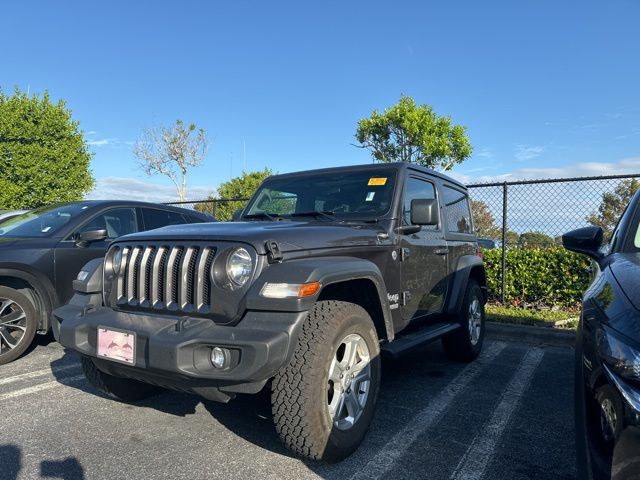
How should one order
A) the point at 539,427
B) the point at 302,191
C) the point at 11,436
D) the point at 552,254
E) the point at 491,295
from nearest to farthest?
the point at 11,436 → the point at 539,427 → the point at 302,191 → the point at 552,254 → the point at 491,295

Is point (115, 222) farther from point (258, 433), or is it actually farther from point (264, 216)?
point (258, 433)

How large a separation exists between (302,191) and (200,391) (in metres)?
2.18

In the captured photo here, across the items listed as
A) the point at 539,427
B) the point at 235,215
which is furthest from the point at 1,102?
the point at 539,427

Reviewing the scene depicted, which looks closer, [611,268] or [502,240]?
[611,268]

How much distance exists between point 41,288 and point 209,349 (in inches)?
128

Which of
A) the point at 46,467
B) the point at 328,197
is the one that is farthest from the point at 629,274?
the point at 46,467

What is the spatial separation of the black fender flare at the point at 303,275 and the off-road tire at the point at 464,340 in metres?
2.23

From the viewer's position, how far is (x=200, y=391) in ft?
8.48

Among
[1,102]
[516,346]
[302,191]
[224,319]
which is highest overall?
[1,102]

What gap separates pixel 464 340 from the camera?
5008 mm

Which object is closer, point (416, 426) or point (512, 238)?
point (416, 426)

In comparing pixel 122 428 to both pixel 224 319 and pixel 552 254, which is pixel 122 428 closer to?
pixel 224 319

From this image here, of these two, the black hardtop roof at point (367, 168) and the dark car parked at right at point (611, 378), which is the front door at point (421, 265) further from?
the dark car parked at right at point (611, 378)

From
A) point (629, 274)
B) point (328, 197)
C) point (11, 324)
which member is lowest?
point (11, 324)
